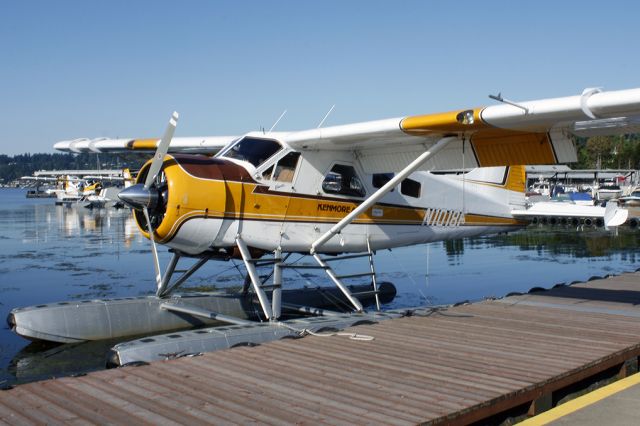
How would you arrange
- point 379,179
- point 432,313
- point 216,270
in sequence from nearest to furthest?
point 432,313 < point 379,179 < point 216,270

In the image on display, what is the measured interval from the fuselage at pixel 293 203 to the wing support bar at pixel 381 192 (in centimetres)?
17

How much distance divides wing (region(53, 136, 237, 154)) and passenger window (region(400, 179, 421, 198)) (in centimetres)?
281

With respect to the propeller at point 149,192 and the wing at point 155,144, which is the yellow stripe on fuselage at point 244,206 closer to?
the propeller at point 149,192

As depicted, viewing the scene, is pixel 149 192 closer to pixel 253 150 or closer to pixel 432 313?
pixel 253 150

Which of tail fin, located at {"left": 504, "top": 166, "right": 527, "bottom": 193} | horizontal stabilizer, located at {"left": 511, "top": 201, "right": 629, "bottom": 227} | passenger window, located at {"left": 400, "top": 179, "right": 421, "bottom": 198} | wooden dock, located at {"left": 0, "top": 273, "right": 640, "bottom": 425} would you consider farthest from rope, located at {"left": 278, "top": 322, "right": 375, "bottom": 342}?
tail fin, located at {"left": 504, "top": 166, "right": 527, "bottom": 193}

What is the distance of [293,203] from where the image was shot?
9109mm

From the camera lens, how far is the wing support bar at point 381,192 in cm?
858

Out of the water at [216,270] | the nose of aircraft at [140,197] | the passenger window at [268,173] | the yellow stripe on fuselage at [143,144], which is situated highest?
the yellow stripe on fuselage at [143,144]

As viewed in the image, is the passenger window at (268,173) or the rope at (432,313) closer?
the rope at (432,313)

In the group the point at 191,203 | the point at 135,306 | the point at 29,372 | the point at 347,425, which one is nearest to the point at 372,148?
the point at 191,203

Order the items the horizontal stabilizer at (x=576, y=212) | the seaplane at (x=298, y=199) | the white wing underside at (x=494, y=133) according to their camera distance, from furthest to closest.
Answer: the horizontal stabilizer at (x=576, y=212)
the seaplane at (x=298, y=199)
the white wing underside at (x=494, y=133)

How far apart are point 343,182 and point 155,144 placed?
3.69 metres

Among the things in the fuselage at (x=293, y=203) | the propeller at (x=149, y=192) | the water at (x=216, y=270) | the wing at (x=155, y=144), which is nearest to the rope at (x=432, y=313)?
the fuselage at (x=293, y=203)

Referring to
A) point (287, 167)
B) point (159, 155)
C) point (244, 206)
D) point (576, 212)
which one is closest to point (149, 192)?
point (159, 155)
